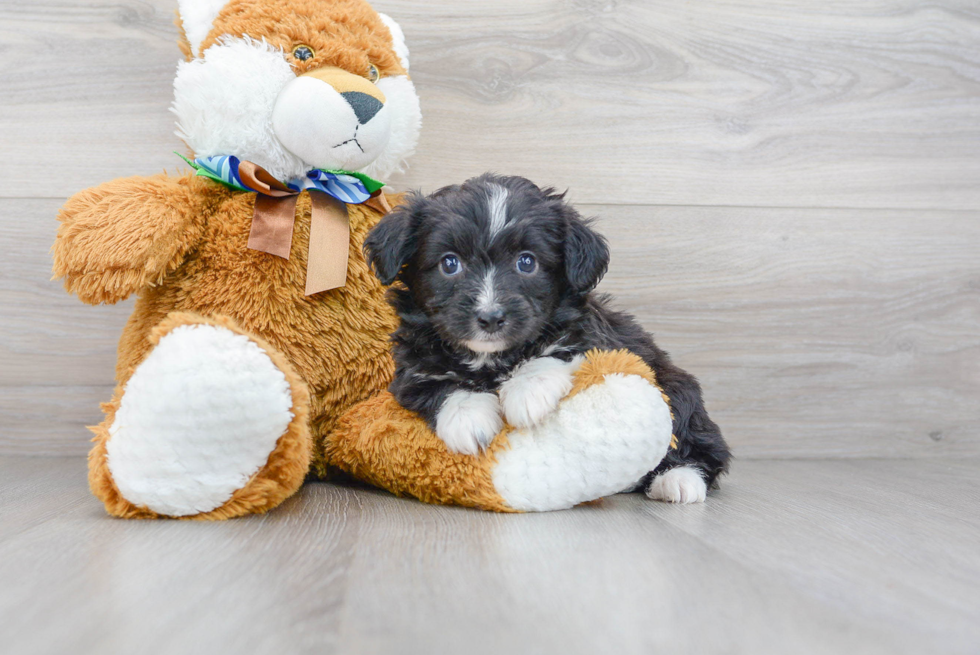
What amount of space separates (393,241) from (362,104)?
1.26 ft

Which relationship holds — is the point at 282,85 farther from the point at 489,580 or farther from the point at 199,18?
the point at 489,580

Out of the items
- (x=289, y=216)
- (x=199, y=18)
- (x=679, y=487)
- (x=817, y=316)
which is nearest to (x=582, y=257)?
(x=679, y=487)

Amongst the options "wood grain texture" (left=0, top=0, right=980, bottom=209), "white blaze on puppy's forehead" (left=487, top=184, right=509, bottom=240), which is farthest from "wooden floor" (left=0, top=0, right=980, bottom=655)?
"white blaze on puppy's forehead" (left=487, top=184, right=509, bottom=240)

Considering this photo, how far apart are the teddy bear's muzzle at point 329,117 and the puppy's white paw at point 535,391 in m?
0.70

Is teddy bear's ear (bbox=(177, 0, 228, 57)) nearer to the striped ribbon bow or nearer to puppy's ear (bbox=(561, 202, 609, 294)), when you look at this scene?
the striped ribbon bow

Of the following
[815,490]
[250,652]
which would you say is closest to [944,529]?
[815,490]

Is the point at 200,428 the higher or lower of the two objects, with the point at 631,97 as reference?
lower

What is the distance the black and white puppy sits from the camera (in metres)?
1.49

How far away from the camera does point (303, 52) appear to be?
5.74 feet

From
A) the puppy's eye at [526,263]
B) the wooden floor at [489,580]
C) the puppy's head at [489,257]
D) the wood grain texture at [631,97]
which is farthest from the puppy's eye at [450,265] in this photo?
the wood grain texture at [631,97]

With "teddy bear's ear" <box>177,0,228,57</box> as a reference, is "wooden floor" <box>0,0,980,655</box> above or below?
below

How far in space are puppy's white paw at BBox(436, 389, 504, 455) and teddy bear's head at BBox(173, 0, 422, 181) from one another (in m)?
0.69

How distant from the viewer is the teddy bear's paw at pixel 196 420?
1300 mm

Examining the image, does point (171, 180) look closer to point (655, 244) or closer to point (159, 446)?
point (159, 446)
